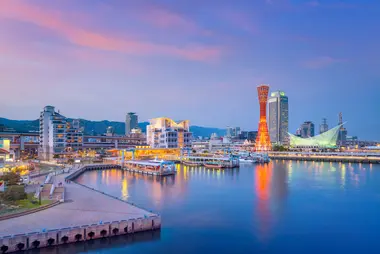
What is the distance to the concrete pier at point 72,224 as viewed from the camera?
36.7 ft

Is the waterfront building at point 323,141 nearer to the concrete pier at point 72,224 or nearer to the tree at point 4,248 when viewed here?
the concrete pier at point 72,224

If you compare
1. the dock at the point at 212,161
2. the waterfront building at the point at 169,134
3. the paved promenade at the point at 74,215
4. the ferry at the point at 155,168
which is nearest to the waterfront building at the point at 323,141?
the waterfront building at the point at 169,134

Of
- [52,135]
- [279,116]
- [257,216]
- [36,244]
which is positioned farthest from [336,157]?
[279,116]

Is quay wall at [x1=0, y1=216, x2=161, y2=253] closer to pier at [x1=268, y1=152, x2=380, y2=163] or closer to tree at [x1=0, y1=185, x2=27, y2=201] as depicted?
tree at [x1=0, y1=185, x2=27, y2=201]

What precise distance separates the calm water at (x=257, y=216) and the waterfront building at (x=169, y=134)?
30389mm

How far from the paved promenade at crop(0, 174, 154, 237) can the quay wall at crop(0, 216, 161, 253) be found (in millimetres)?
439

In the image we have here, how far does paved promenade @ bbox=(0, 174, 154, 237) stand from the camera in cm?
1199

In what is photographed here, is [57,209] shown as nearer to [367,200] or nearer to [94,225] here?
[94,225]

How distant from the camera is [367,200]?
22.0 m

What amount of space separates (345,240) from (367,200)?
31.8 ft

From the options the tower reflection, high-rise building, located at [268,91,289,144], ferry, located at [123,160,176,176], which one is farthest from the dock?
high-rise building, located at [268,91,289,144]

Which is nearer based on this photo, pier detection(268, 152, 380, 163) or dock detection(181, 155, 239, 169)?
dock detection(181, 155, 239, 169)

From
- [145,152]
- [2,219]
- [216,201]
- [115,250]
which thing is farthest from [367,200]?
[145,152]

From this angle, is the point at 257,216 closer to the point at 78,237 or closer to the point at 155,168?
the point at 78,237
